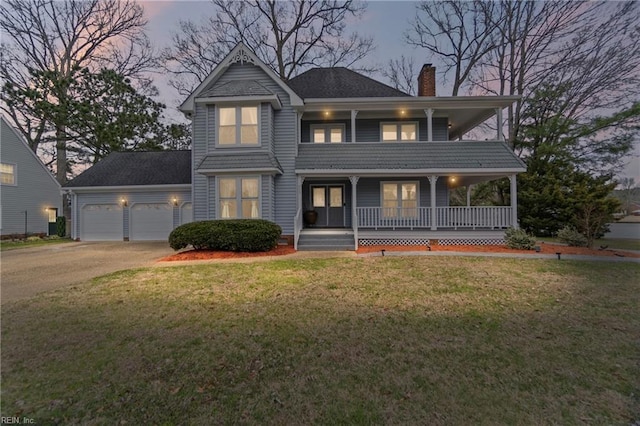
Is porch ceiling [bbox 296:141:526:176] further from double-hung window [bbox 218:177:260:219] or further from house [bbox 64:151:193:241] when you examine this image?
house [bbox 64:151:193:241]

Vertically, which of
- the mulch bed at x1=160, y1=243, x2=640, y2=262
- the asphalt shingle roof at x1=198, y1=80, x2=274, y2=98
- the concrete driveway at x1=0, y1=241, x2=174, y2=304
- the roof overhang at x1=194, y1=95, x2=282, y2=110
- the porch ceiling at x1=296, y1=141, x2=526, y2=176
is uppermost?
the asphalt shingle roof at x1=198, y1=80, x2=274, y2=98

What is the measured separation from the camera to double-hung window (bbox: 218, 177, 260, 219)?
11.3 m

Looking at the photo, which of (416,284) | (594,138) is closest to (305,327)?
(416,284)

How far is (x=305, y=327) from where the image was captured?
4105 mm

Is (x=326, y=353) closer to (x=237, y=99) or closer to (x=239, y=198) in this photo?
(x=239, y=198)

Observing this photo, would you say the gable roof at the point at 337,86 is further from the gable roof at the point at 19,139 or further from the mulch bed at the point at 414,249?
the gable roof at the point at 19,139

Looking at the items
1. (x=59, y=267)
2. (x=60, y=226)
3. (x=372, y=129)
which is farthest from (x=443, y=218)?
(x=60, y=226)

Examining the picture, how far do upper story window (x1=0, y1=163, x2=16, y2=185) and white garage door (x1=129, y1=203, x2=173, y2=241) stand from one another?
31.0 feet

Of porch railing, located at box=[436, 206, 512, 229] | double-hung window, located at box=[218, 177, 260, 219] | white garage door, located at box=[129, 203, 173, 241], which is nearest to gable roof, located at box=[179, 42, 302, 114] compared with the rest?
double-hung window, located at box=[218, 177, 260, 219]

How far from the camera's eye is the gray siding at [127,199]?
15203 millimetres

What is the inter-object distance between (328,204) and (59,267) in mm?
10214

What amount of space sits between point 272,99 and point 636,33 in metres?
22.2

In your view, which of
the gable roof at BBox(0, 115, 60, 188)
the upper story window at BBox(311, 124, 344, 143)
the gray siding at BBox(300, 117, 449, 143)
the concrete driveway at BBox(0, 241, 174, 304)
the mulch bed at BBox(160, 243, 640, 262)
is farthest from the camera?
the gable roof at BBox(0, 115, 60, 188)

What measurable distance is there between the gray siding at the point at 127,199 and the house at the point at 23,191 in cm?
541
